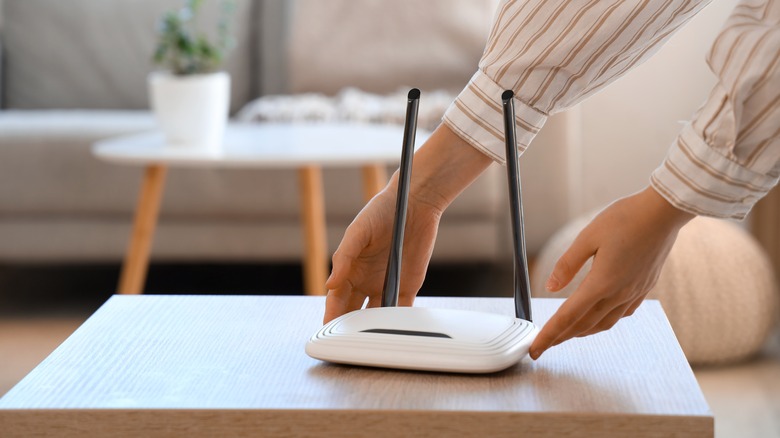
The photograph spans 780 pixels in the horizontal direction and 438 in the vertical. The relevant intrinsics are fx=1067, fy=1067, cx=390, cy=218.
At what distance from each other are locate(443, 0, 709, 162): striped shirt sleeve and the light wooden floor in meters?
0.83

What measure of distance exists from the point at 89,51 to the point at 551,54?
220 cm

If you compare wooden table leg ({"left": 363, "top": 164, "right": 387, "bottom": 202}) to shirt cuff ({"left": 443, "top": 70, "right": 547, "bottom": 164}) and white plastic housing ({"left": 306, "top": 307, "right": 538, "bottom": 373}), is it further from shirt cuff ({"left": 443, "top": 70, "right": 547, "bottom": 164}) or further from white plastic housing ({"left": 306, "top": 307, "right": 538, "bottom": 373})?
white plastic housing ({"left": 306, "top": 307, "right": 538, "bottom": 373})

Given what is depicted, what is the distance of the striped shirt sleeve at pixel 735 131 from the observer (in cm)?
69

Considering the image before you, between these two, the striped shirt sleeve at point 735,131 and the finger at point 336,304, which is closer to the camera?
the striped shirt sleeve at point 735,131

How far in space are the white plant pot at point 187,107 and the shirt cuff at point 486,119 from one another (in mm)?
1115

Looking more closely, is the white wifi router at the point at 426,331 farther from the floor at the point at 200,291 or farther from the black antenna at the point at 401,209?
the floor at the point at 200,291

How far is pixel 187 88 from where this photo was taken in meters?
1.93

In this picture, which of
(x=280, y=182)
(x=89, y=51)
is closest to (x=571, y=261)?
(x=280, y=182)

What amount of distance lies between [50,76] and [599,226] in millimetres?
2352

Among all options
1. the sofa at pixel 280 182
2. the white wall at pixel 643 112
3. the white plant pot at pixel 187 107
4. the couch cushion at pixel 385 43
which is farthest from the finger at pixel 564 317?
the white wall at pixel 643 112

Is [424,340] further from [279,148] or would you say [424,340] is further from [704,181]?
[279,148]

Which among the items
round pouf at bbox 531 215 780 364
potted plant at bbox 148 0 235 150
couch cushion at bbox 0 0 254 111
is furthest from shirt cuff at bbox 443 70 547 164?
couch cushion at bbox 0 0 254 111

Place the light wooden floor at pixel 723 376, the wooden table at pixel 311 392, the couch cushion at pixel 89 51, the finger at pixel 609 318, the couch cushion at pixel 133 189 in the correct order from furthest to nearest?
the couch cushion at pixel 89 51 < the couch cushion at pixel 133 189 < the light wooden floor at pixel 723 376 < the finger at pixel 609 318 < the wooden table at pixel 311 392

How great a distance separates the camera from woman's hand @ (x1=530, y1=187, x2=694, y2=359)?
0.71 m
